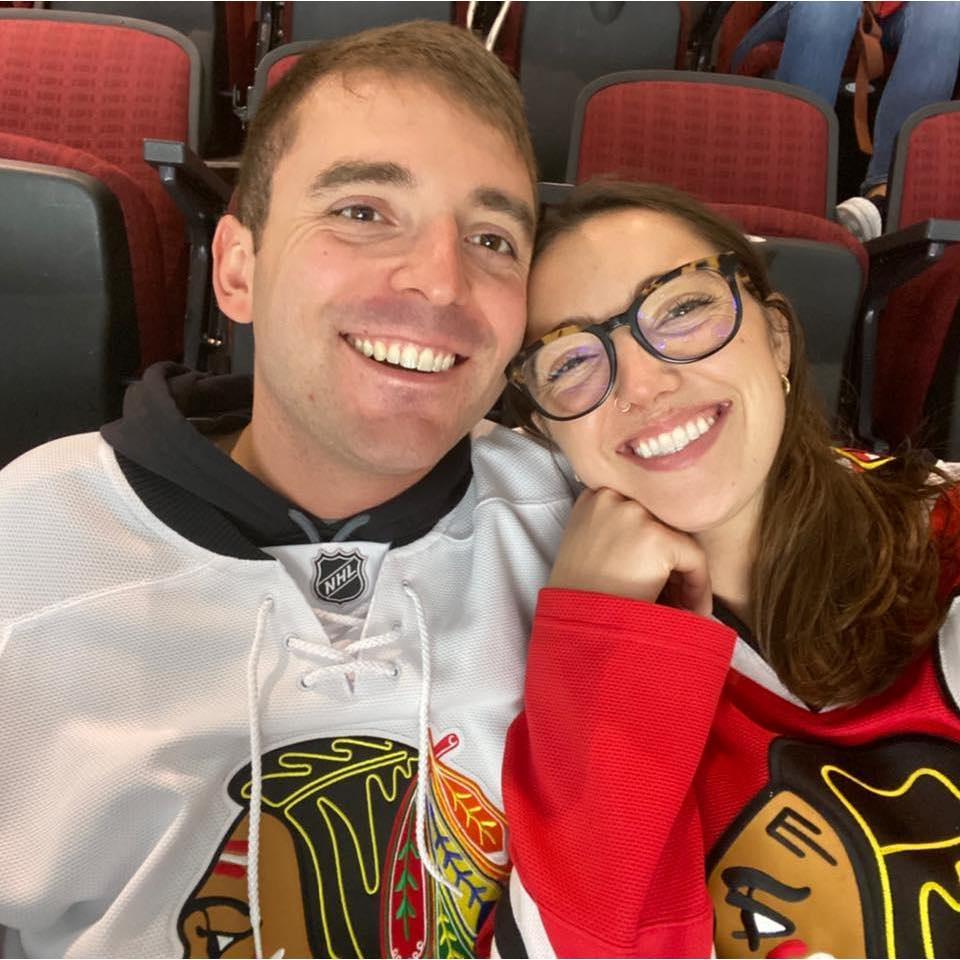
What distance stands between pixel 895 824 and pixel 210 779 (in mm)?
698

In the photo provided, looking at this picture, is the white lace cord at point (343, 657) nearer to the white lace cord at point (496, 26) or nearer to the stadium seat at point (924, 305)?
the stadium seat at point (924, 305)

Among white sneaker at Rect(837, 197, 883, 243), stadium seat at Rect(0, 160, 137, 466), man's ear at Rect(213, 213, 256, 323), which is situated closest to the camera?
man's ear at Rect(213, 213, 256, 323)

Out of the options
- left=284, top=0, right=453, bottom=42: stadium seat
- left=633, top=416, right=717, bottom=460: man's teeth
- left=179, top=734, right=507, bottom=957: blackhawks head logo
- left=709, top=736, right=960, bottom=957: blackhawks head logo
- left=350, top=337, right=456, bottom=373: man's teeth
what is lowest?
left=179, top=734, right=507, bottom=957: blackhawks head logo

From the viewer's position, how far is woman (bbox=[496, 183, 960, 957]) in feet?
2.38

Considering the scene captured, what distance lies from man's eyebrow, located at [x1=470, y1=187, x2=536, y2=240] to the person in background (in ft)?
7.31

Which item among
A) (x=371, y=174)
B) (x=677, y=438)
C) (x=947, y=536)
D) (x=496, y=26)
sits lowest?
(x=947, y=536)

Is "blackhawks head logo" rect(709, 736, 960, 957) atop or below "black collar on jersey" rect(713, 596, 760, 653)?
below

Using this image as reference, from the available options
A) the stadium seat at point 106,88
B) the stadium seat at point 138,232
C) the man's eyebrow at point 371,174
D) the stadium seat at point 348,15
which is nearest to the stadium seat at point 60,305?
the stadium seat at point 138,232

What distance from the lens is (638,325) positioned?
2.84 ft

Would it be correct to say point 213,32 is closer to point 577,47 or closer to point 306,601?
point 577,47

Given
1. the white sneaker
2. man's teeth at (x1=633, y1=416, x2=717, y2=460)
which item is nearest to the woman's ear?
man's teeth at (x1=633, y1=416, x2=717, y2=460)

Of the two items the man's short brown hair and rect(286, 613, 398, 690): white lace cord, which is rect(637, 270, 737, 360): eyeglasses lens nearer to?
the man's short brown hair

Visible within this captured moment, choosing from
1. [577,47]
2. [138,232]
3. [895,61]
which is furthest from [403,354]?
[895,61]

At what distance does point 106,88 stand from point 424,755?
1.83m
